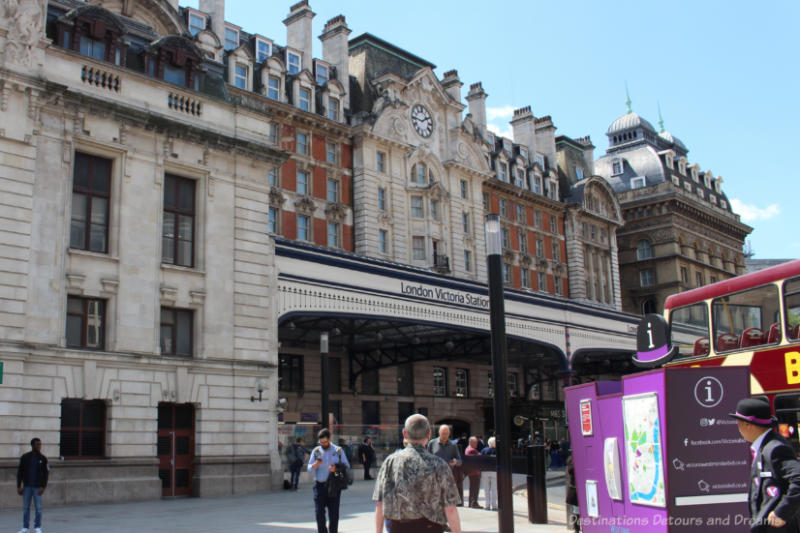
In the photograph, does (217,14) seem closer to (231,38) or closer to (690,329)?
(231,38)

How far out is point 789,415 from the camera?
1340 centimetres

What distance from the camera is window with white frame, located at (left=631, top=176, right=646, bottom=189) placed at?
76244mm

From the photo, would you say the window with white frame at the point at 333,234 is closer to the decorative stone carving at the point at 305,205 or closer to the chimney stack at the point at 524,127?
the decorative stone carving at the point at 305,205

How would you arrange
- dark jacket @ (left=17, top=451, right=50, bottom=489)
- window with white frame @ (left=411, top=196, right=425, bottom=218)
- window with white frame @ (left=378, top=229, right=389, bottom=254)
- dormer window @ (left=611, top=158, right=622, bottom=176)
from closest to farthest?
dark jacket @ (left=17, top=451, right=50, bottom=489), window with white frame @ (left=378, top=229, right=389, bottom=254), window with white frame @ (left=411, top=196, right=425, bottom=218), dormer window @ (left=611, top=158, right=622, bottom=176)

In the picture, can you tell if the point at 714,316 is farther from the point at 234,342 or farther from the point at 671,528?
the point at 234,342

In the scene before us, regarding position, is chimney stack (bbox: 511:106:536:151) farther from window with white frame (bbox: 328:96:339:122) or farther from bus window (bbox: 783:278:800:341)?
bus window (bbox: 783:278:800:341)

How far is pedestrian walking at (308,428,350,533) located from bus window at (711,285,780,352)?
7.71 meters

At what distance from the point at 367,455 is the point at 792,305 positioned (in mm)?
19983

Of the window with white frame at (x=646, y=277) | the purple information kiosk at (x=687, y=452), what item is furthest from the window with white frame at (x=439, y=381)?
the purple information kiosk at (x=687, y=452)

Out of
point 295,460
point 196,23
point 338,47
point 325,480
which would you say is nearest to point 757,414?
point 325,480

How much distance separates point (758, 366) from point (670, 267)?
58.2m

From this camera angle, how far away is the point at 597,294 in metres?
64.1

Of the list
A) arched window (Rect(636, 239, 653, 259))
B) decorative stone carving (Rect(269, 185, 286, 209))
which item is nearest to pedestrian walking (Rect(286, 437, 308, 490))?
decorative stone carving (Rect(269, 185, 286, 209))

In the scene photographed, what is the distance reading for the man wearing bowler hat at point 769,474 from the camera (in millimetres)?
6875
